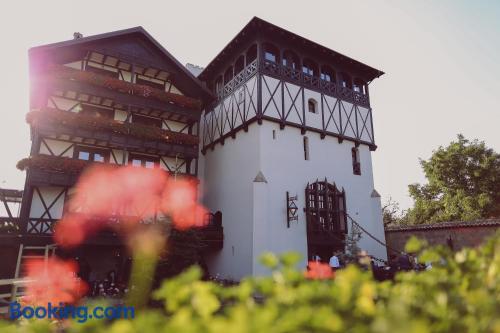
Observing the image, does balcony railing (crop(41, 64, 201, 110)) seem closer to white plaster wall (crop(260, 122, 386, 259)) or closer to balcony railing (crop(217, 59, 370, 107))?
balcony railing (crop(217, 59, 370, 107))

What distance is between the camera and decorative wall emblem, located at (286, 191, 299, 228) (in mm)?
17531

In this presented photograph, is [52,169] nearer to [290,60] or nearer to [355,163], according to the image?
[290,60]

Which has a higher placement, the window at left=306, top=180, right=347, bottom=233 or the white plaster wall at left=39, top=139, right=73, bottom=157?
the white plaster wall at left=39, top=139, right=73, bottom=157

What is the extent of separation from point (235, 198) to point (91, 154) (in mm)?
8110

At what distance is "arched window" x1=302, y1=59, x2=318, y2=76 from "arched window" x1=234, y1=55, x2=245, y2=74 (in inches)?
153

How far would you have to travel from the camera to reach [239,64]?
21656mm

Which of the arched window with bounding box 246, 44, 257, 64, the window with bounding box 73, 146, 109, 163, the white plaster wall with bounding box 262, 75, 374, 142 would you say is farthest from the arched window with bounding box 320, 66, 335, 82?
the window with bounding box 73, 146, 109, 163

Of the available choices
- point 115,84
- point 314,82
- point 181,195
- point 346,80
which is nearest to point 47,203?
point 181,195

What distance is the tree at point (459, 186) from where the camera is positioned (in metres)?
30.1

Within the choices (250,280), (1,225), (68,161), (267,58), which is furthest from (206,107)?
(250,280)

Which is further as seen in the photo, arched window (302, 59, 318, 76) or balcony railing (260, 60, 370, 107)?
arched window (302, 59, 318, 76)

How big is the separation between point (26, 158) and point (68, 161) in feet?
5.53

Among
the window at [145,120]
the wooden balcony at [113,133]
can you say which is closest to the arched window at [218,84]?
the window at [145,120]

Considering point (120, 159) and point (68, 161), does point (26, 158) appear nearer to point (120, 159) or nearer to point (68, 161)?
point (68, 161)
